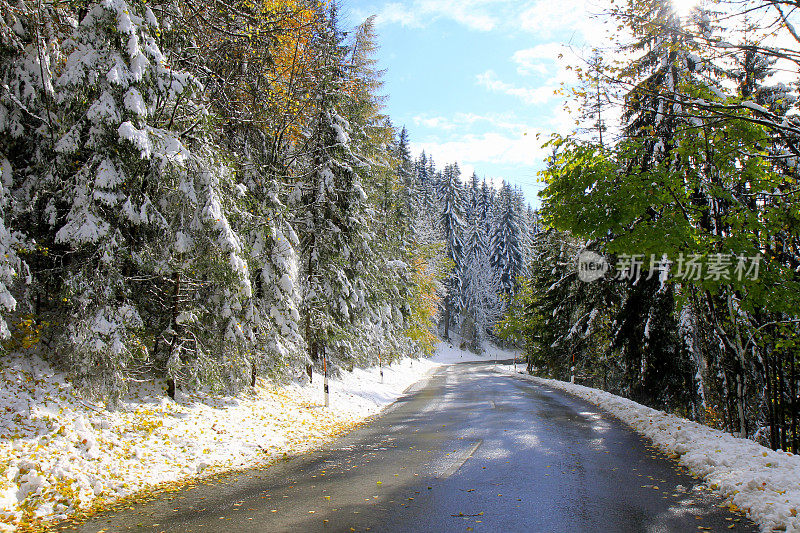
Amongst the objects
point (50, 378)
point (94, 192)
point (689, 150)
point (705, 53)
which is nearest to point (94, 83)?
point (94, 192)

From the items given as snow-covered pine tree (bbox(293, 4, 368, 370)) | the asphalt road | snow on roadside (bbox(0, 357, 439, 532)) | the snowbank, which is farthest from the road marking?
the snowbank

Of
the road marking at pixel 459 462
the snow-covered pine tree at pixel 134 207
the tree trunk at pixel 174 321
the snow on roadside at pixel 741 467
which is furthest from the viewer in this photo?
the tree trunk at pixel 174 321

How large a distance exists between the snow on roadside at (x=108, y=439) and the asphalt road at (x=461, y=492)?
0.69 metres

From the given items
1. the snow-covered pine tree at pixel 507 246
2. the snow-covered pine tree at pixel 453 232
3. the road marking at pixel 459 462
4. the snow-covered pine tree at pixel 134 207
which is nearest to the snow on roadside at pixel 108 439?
the snow-covered pine tree at pixel 134 207

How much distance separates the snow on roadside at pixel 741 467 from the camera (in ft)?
16.4

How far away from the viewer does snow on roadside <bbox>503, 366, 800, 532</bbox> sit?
500cm

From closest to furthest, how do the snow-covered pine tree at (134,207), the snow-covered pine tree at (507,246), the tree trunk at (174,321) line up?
the snow-covered pine tree at (134,207)
the tree trunk at (174,321)
the snow-covered pine tree at (507,246)

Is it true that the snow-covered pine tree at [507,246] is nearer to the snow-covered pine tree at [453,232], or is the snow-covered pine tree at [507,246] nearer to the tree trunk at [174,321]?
the snow-covered pine tree at [453,232]

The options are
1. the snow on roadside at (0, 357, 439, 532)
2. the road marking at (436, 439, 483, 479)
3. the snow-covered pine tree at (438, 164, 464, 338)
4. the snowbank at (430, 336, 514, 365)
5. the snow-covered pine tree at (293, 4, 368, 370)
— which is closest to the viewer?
the snow on roadside at (0, 357, 439, 532)

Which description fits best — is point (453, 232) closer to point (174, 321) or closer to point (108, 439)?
point (174, 321)

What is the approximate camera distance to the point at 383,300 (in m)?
24.3

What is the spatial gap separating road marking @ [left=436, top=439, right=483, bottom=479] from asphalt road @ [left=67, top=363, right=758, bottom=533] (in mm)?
32

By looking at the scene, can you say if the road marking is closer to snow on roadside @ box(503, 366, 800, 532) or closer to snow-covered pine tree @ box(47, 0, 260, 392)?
snow on roadside @ box(503, 366, 800, 532)

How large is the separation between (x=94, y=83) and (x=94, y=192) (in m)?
1.84
